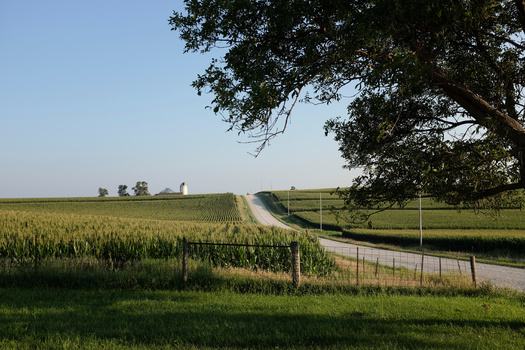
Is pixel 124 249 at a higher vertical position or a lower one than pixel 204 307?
higher

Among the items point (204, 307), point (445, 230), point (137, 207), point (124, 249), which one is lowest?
point (445, 230)

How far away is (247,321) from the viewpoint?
8.49 meters

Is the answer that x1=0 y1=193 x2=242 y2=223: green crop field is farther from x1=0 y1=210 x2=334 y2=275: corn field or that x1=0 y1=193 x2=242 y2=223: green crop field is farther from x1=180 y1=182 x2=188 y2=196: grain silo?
x1=180 y1=182 x2=188 y2=196: grain silo

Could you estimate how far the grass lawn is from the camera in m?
7.14

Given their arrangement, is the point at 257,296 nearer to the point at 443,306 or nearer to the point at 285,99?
the point at 443,306

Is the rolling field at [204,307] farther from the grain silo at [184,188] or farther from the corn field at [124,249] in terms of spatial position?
the grain silo at [184,188]

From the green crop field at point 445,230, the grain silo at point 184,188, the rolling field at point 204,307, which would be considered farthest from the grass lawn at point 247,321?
the grain silo at point 184,188

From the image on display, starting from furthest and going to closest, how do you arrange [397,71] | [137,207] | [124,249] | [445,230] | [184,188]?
[184,188] → [137,207] → [445,230] → [124,249] → [397,71]

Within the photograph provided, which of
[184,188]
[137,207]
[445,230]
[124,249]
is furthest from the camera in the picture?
[184,188]

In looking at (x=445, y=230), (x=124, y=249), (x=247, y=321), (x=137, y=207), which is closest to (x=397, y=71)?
(x=247, y=321)

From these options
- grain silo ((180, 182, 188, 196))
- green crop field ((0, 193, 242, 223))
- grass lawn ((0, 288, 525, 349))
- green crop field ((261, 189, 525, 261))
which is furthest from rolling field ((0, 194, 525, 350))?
grain silo ((180, 182, 188, 196))

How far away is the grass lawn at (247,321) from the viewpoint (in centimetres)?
714

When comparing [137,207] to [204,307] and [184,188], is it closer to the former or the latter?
[184,188]

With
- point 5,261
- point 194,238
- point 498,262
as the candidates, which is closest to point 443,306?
point 194,238
